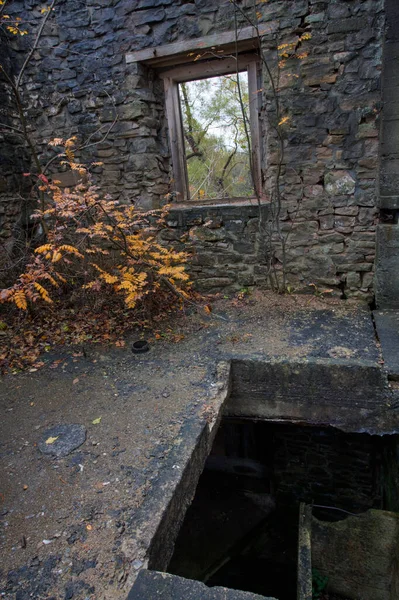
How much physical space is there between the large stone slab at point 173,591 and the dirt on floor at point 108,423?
0.26 feet

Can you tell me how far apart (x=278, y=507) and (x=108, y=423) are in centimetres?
331

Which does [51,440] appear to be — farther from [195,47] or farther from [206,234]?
[195,47]

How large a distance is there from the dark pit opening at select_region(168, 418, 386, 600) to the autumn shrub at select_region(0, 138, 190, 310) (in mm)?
1901

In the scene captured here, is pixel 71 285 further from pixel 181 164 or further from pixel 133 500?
pixel 133 500

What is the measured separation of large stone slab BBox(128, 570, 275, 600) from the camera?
5.20 feet

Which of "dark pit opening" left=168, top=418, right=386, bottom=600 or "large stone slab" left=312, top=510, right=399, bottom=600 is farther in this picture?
"dark pit opening" left=168, top=418, right=386, bottom=600

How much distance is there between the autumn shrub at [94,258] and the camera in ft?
12.3

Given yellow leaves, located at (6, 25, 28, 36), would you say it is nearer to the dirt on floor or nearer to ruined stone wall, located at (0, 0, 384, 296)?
ruined stone wall, located at (0, 0, 384, 296)

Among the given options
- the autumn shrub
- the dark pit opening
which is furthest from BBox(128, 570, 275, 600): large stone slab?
the dark pit opening

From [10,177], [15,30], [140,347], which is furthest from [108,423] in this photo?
[15,30]

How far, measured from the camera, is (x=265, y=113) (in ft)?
13.9

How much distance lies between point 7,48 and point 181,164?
8.05ft

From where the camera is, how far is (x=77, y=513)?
2.02 metres

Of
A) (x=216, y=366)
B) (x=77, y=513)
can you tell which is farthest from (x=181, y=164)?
(x=77, y=513)
